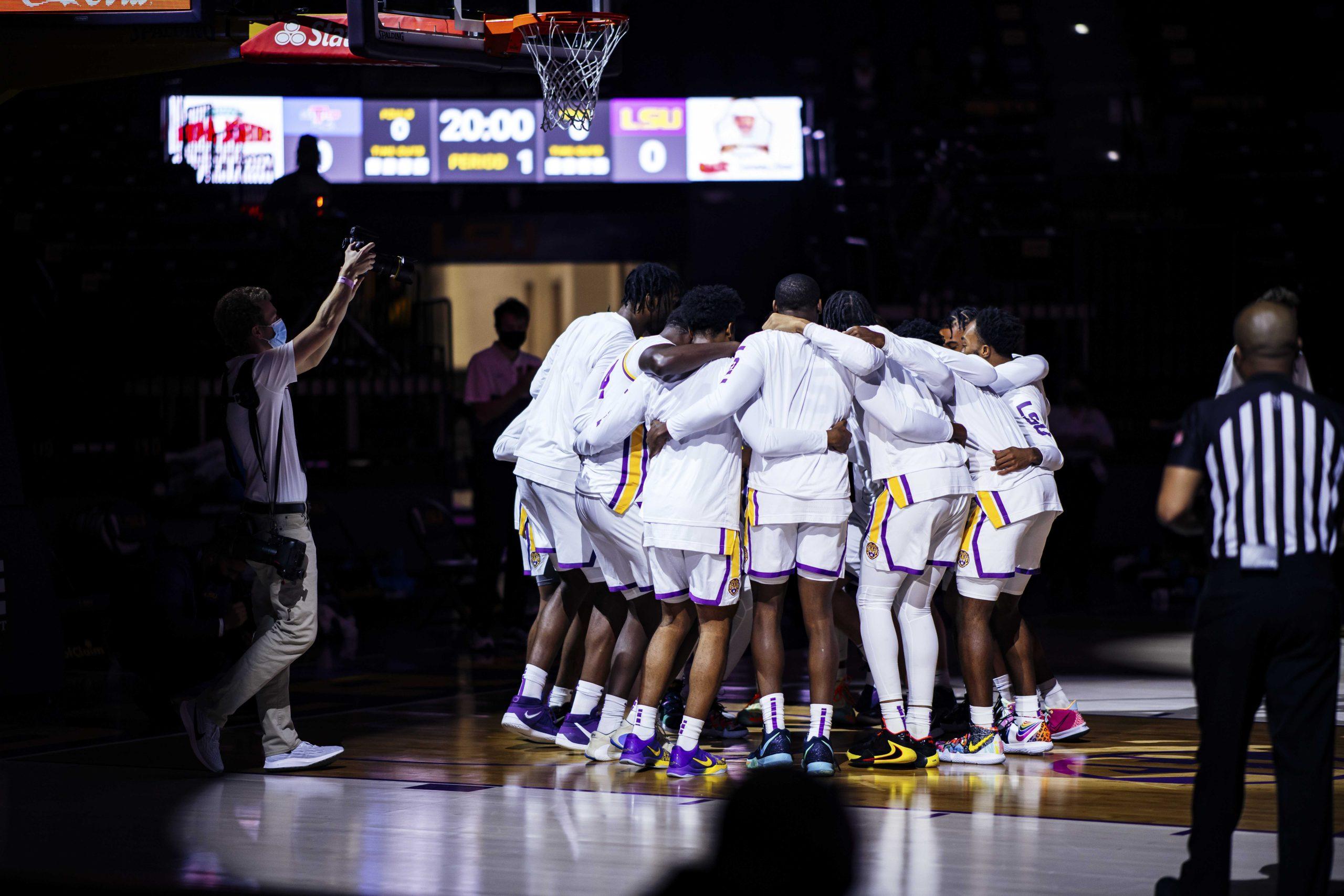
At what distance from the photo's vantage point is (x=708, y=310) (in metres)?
6.41

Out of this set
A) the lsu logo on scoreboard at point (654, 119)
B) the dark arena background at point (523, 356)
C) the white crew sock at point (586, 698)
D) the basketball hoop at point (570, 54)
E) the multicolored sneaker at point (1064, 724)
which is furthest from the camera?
the lsu logo on scoreboard at point (654, 119)

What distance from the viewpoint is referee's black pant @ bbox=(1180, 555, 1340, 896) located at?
13.3 ft

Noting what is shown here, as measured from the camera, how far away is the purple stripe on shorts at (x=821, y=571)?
20.7ft

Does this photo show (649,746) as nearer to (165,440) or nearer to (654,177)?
(165,440)

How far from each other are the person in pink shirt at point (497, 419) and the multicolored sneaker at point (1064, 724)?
3.83 m

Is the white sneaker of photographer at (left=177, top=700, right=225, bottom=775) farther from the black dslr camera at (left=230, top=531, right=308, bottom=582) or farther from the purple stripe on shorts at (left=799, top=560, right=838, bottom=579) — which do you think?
the purple stripe on shorts at (left=799, top=560, right=838, bottom=579)

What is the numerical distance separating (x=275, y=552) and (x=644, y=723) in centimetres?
163

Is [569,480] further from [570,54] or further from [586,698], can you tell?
[570,54]

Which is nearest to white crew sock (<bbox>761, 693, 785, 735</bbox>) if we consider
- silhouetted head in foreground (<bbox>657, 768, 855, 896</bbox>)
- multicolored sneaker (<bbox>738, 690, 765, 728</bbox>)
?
multicolored sneaker (<bbox>738, 690, 765, 728</bbox>)

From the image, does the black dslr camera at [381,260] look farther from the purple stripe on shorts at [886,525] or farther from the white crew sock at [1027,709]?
the white crew sock at [1027,709]

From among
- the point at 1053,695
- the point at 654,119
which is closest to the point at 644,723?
the point at 1053,695

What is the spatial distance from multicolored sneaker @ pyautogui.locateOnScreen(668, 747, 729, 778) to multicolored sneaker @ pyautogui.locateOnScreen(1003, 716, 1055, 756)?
1344mm

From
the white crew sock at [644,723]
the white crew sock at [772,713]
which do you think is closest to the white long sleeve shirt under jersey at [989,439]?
the white crew sock at [772,713]

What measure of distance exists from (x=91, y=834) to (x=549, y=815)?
1549 millimetres
